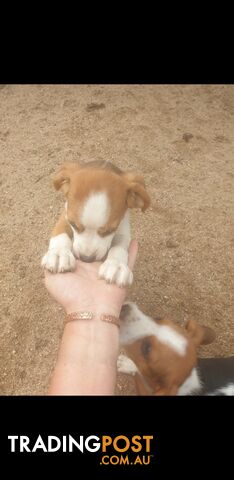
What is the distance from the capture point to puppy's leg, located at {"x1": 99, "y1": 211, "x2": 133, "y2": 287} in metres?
3.00

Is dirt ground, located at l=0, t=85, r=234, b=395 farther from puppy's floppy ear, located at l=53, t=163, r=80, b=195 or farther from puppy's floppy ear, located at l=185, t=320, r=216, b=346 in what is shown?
puppy's floppy ear, located at l=53, t=163, r=80, b=195

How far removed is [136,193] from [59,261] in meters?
0.79

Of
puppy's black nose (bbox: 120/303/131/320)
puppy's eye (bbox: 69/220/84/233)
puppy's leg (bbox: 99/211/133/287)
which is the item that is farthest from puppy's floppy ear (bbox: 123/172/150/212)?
puppy's black nose (bbox: 120/303/131/320)

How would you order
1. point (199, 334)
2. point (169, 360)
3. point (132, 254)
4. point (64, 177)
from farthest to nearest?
point (132, 254) < point (64, 177) < point (199, 334) < point (169, 360)

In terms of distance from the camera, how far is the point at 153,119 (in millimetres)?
5797

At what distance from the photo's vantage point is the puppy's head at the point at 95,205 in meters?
2.97

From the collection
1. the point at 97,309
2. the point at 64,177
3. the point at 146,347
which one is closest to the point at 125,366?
Result: the point at 146,347

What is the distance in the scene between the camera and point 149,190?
4.87 m

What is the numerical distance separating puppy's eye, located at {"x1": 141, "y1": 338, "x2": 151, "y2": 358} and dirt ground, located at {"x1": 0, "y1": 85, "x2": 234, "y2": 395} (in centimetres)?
86

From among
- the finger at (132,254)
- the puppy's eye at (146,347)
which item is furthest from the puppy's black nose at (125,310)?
the finger at (132,254)

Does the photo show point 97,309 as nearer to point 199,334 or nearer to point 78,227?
point 78,227

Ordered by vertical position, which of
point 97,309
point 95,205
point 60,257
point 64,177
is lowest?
point 97,309

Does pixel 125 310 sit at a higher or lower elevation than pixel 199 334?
higher

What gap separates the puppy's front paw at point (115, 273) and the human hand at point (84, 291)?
0.13 feet
